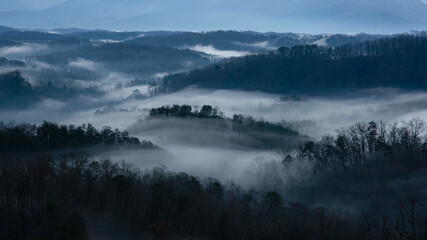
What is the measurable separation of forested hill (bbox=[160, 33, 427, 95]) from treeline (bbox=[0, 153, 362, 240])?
5411 inches

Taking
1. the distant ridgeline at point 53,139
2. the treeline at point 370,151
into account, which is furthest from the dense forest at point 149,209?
the distant ridgeline at point 53,139

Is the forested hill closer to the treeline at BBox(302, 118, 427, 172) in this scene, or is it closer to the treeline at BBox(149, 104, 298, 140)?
the treeline at BBox(149, 104, 298, 140)

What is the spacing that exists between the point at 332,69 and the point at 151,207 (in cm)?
15035

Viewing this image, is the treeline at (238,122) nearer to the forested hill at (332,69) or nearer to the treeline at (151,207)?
the treeline at (151,207)

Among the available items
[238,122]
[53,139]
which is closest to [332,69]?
[238,122]

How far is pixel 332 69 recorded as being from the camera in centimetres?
17600

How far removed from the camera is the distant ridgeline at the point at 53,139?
5981 cm

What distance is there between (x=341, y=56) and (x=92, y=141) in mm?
139361

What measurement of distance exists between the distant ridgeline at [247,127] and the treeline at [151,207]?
5028cm

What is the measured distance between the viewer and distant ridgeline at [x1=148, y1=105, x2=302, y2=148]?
92.9 m

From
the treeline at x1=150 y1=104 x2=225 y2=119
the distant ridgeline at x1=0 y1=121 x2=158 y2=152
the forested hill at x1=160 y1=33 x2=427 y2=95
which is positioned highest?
the forested hill at x1=160 y1=33 x2=427 y2=95

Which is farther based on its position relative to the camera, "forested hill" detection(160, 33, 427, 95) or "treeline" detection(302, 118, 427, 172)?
"forested hill" detection(160, 33, 427, 95)

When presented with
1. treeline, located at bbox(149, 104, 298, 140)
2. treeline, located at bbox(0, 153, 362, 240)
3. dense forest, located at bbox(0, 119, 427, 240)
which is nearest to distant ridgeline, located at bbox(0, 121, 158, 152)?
treeline, located at bbox(0, 153, 362, 240)

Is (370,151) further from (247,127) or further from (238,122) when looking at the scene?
(238,122)
